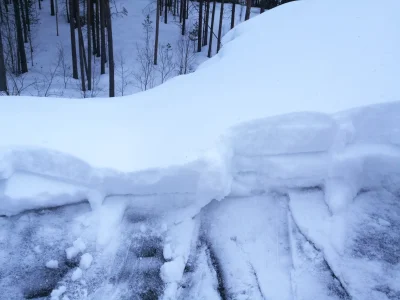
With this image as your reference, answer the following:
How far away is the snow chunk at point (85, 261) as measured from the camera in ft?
10.4

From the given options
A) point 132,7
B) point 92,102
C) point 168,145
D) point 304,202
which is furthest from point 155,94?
point 132,7

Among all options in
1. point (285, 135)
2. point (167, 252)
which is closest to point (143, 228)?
point (167, 252)

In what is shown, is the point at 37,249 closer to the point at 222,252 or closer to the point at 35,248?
the point at 35,248

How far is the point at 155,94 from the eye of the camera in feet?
17.2

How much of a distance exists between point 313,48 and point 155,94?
8.91 ft

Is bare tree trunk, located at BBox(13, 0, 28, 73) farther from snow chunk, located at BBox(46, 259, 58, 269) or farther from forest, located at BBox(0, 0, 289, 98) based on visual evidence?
snow chunk, located at BBox(46, 259, 58, 269)

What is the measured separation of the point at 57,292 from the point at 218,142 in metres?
2.17

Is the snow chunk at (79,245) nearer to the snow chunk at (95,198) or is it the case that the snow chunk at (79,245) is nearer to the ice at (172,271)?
the snow chunk at (95,198)

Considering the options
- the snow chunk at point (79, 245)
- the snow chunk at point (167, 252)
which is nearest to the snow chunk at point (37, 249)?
the snow chunk at point (79, 245)

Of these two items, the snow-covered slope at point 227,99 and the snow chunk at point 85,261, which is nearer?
the snow chunk at point 85,261

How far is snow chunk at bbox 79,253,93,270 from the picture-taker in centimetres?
318

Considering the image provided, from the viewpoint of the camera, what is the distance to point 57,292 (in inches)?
116

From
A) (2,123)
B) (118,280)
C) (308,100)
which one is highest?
(308,100)

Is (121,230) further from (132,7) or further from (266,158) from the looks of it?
(132,7)
